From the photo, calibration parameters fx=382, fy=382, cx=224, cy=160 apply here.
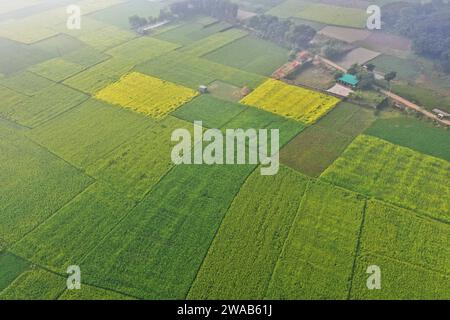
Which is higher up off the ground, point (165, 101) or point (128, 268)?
point (165, 101)

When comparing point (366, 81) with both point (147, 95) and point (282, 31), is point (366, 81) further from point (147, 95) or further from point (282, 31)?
point (147, 95)

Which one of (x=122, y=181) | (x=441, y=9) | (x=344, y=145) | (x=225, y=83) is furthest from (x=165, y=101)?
(x=441, y=9)

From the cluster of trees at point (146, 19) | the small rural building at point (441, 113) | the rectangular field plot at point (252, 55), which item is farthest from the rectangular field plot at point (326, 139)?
the cluster of trees at point (146, 19)

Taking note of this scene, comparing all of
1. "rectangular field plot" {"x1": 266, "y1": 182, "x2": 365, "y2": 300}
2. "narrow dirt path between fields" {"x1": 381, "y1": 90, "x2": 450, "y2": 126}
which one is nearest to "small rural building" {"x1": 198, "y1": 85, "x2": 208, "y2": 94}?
"rectangular field plot" {"x1": 266, "y1": 182, "x2": 365, "y2": 300}

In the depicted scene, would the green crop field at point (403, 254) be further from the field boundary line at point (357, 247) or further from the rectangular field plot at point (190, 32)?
the rectangular field plot at point (190, 32)

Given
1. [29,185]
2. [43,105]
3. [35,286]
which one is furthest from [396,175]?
[43,105]
